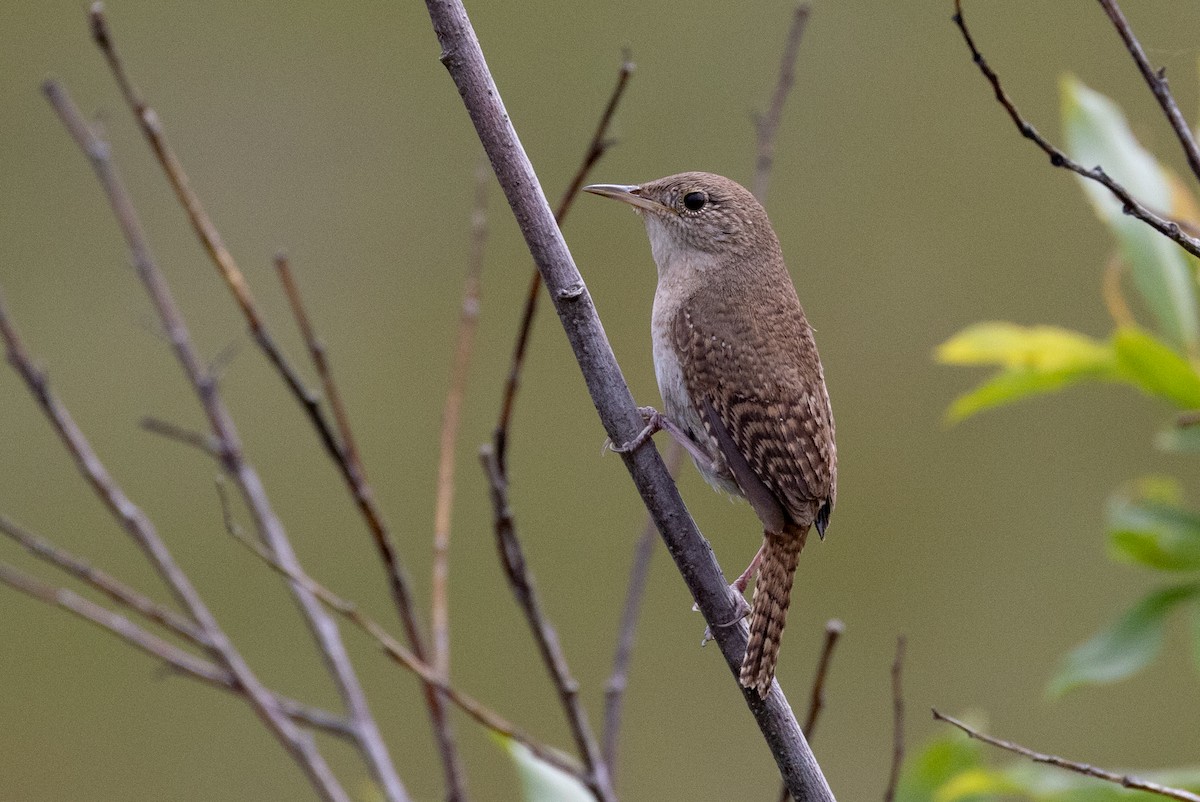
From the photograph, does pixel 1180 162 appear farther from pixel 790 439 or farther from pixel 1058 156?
pixel 1058 156

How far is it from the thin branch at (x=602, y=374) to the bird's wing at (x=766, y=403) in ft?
1.03

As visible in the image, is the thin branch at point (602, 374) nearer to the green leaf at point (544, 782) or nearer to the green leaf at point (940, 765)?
the green leaf at point (544, 782)

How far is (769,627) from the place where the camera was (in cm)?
107

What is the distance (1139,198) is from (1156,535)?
50 cm

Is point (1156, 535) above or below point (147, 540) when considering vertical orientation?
below

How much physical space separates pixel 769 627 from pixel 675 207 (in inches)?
29.5

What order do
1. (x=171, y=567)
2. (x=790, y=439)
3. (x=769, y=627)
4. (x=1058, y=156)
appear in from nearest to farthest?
1. (x=1058, y=156)
2. (x=769, y=627)
3. (x=790, y=439)
4. (x=171, y=567)

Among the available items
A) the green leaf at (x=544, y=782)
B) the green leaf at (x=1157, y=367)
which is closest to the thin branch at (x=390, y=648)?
the green leaf at (x=544, y=782)

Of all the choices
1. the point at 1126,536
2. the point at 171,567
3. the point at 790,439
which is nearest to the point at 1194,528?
the point at 1126,536

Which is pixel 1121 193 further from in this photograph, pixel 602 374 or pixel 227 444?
pixel 227 444

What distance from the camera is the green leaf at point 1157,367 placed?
1736mm

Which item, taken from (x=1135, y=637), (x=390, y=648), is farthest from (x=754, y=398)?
(x=1135, y=637)

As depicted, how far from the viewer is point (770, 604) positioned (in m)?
1.15

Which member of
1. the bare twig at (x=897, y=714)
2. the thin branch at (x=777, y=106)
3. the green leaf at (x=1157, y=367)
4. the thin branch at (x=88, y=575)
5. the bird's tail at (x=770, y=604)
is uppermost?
the thin branch at (x=777, y=106)
